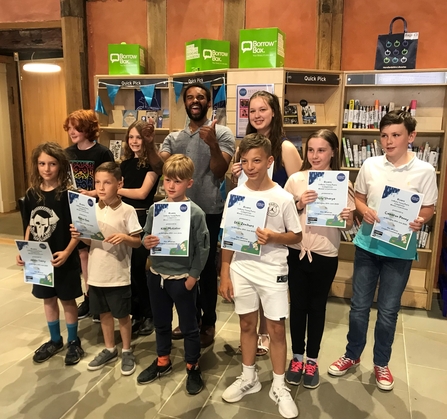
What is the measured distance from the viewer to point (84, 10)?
437 cm

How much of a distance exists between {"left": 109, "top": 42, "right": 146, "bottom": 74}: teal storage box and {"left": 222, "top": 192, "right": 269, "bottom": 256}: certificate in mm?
2662

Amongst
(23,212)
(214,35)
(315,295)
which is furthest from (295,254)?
(214,35)

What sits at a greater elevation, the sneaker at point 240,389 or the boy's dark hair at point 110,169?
the boy's dark hair at point 110,169

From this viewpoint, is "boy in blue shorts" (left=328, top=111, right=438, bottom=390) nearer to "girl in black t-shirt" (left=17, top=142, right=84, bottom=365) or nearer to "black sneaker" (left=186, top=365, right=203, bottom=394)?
A: "black sneaker" (left=186, top=365, right=203, bottom=394)

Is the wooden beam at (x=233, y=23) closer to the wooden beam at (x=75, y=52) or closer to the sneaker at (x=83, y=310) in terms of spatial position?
the wooden beam at (x=75, y=52)

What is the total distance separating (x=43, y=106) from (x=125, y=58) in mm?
3427

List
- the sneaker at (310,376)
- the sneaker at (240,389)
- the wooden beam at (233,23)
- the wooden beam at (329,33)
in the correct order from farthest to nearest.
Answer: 1. the wooden beam at (233,23)
2. the wooden beam at (329,33)
3. the sneaker at (310,376)
4. the sneaker at (240,389)

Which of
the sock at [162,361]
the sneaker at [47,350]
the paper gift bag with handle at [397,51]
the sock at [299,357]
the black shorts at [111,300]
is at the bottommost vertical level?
the sneaker at [47,350]

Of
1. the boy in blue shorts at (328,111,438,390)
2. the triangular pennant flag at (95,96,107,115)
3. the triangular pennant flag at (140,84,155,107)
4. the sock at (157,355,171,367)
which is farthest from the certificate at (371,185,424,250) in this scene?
the triangular pennant flag at (95,96,107,115)

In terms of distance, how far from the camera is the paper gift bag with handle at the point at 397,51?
3.16 m

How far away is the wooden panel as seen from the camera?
6.70 metres

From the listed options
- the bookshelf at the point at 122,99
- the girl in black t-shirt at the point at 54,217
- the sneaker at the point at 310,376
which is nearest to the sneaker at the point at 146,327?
the girl in black t-shirt at the point at 54,217

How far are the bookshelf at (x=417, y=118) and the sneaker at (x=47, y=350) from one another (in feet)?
7.55

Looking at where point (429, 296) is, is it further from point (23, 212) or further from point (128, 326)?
point (23, 212)
